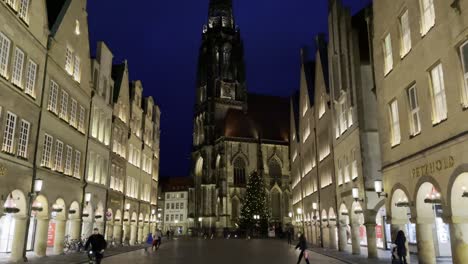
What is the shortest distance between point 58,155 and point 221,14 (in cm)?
9491

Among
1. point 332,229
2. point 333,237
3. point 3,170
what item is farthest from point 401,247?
point 332,229

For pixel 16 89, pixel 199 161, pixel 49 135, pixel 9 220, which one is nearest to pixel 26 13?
pixel 16 89

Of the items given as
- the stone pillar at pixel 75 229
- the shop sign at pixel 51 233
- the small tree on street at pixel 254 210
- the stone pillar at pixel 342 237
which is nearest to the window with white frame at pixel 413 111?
the stone pillar at pixel 342 237

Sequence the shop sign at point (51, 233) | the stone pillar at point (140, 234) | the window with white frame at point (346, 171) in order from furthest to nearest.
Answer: the stone pillar at point (140, 234)
the shop sign at point (51, 233)
the window with white frame at point (346, 171)

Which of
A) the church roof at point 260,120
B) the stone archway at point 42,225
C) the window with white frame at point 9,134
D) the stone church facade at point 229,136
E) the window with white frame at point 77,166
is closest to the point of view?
the window with white frame at point 9,134

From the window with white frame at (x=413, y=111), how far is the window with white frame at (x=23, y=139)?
20217 millimetres

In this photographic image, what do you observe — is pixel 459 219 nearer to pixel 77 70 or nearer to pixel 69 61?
pixel 69 61

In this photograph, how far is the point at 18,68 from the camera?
76.9 feet

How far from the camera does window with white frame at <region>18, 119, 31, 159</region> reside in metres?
23.8

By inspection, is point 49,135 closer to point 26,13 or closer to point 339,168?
point 26,13

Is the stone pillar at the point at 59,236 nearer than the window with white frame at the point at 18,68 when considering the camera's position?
No

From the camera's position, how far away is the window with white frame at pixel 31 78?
80.3 feet

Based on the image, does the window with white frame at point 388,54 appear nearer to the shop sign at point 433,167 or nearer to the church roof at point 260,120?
the shop sign at point 433,167


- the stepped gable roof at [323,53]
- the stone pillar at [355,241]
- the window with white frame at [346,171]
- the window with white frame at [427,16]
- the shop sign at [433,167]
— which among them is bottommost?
the stone pillar at [355,241]
